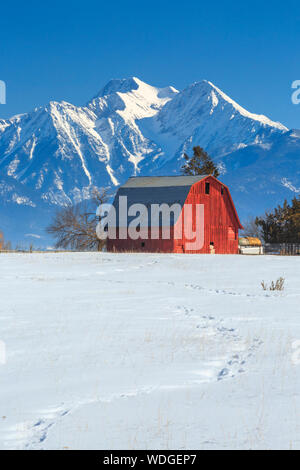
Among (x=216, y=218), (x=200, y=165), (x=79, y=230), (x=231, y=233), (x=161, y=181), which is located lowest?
(x=231, y=233)

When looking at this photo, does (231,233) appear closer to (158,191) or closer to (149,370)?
(158,191)

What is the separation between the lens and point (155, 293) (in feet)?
62.0

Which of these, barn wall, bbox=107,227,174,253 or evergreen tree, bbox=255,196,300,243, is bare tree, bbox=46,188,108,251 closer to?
barn wall, bbox=107,227,174,253

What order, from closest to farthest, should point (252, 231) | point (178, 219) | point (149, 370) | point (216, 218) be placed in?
1. point (149, 370)
2. point (178, 219)
3. point (216, 218)
4. point (252, 231)

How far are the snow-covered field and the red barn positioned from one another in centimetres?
2891

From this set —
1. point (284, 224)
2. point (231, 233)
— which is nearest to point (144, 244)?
point (231, 233)

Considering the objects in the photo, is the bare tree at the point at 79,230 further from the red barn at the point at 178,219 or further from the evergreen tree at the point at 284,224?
the evergreen tree at the point at 284,224

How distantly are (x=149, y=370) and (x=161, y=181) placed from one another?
45.0 m

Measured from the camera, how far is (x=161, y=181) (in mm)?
53094


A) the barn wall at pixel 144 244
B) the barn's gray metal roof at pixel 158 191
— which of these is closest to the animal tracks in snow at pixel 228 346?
the barn wall at pixel 144 244

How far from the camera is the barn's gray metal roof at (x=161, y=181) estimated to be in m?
50.6

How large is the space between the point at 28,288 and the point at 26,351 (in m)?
10.6

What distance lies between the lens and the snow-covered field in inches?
239

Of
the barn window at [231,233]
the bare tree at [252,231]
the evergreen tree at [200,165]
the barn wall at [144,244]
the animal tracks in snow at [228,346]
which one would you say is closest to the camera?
the animal tracks in snow at [228,346]
